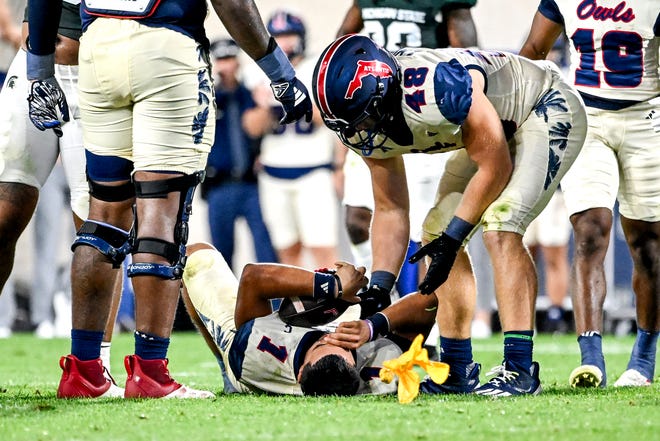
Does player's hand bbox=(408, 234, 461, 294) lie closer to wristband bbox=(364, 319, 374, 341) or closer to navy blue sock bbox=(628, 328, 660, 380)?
wristband bbox=(364, 319, 374, 341)

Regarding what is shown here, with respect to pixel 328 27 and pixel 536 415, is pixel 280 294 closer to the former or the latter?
pixel 536 415

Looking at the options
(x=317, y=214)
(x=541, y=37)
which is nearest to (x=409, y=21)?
(x=541, y=37)

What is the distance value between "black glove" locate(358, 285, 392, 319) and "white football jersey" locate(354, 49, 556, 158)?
0.54 metres

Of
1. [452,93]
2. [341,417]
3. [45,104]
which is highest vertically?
[452,93]

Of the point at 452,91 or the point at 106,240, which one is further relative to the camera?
the point at 106,240

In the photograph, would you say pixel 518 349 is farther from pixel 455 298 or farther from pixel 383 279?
pixel 383 279

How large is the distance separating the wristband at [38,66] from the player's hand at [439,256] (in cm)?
168

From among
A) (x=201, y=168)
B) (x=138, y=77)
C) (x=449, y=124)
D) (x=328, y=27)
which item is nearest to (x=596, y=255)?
(x=449, y=124)

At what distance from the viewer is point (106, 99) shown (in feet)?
15.4

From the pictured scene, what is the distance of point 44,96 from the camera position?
491cm

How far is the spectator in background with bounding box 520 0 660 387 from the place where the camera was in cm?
577

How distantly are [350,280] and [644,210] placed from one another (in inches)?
70.1

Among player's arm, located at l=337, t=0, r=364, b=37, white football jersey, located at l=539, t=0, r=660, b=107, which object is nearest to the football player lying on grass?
white football jersey, located at l=539, t=0, r=660, b=107

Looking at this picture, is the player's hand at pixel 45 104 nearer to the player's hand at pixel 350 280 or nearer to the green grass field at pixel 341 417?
the green grass field at pixel 341 417
